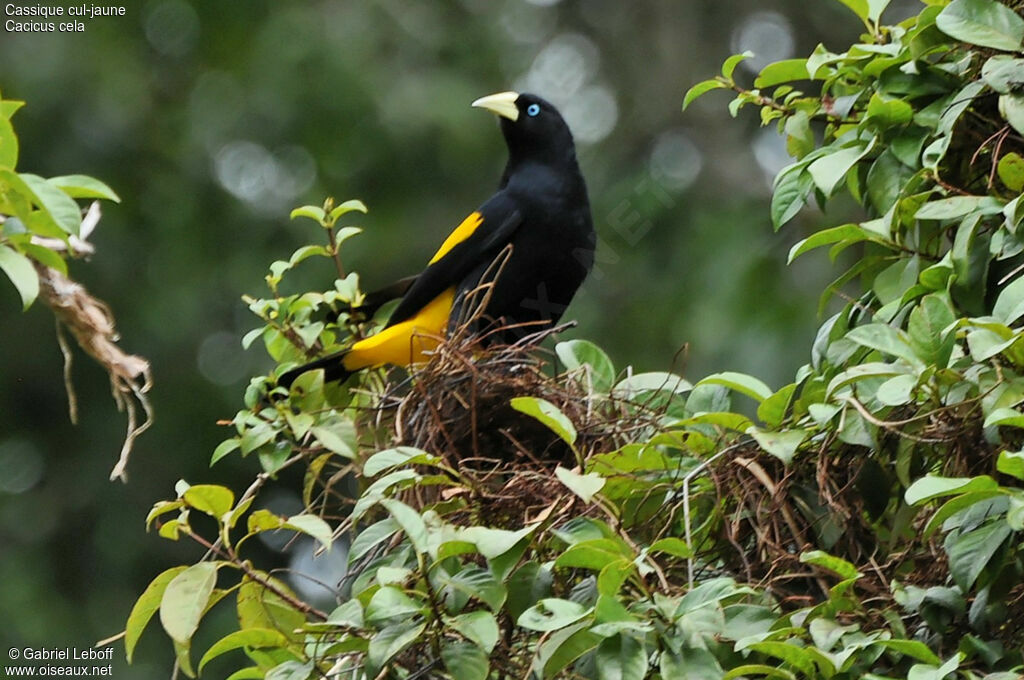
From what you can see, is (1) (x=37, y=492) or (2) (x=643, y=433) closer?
(2) (x=643, y=433)

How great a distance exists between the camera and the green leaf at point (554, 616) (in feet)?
5.45

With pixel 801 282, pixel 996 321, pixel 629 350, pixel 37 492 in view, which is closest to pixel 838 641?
pixel 996 321

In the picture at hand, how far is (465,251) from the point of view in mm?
3865

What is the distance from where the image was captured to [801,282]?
22.8ft

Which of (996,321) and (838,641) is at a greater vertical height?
(996,321)

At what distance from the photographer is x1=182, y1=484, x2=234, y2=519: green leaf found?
204cm

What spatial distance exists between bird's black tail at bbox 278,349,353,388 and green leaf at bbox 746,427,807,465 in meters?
1.26

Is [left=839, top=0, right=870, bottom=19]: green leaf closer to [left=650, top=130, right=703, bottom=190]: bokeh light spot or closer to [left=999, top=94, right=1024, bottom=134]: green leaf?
[left=999, top=94, right=1024, bottom=134]: green leaf

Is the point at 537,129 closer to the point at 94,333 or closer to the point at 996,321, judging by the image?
the point at 94,333

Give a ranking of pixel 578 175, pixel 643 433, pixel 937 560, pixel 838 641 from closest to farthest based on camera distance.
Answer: pixel 838 641
pixel 937 560
pixel 643 433
pixel 578 175

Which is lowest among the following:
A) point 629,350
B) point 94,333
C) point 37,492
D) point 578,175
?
point 37,492

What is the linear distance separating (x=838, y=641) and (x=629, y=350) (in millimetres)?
6112

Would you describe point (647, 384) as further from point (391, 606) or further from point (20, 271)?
point (20, 271)

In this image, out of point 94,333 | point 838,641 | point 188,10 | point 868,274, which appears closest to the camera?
point 838,641
